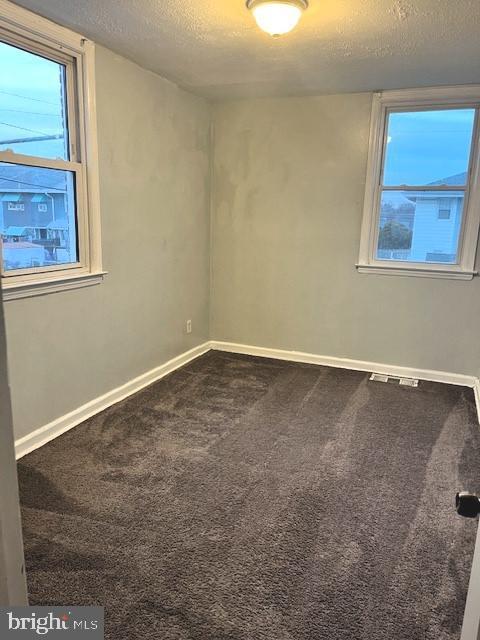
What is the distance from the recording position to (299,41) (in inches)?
102

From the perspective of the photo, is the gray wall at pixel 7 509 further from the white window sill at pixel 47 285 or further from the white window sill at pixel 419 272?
the white window sill at pixel 419 272

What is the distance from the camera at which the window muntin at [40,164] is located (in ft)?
7.86

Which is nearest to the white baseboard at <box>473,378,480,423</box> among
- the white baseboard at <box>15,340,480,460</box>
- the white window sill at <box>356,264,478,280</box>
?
the white baseboard at <box>15,340,480,460</box>

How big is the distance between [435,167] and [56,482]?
341 cm

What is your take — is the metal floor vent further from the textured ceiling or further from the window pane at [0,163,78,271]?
the window pane at [0,163,78,271]

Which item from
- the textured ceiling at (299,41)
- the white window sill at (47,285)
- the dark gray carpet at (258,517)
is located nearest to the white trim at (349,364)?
the dark gray carpet at (258,517)

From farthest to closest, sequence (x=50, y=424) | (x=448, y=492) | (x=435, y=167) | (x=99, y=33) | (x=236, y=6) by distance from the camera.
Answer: (x=435, y=167) → (x=50, y=424) → (x=99, y=33) → (x=448, y=492) → (x=236, y=6)

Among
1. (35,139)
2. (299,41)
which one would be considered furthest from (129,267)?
(299,41)

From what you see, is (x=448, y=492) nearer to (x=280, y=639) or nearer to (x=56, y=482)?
(x=280, y=639)

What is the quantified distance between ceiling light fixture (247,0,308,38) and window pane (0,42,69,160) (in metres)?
1.20

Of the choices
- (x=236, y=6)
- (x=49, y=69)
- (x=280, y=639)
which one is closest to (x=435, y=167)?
(x=236, y=6)

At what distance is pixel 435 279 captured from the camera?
3740 mm

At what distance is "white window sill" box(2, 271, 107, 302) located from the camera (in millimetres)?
2412

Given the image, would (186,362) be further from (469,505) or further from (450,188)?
(469,505)
